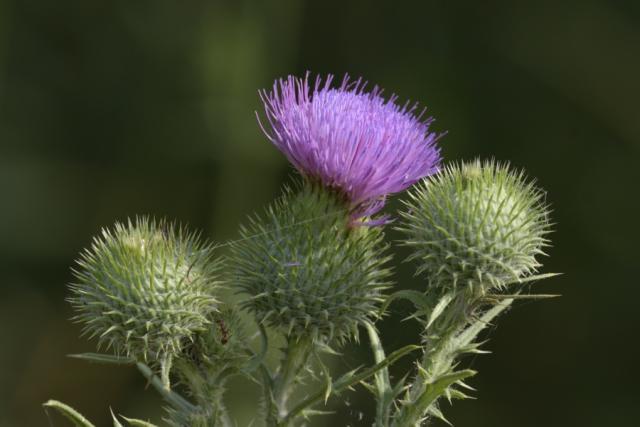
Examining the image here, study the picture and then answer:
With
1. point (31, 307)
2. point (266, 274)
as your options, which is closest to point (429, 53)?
point (31, 307)

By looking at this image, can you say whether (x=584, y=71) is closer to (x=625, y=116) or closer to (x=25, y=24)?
(x=625, y=116)

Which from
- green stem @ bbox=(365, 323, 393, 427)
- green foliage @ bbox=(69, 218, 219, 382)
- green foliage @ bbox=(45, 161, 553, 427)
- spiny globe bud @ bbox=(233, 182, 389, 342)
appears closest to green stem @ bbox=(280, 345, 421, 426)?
green foliage @ bbox=(45, 161, 553, 427)

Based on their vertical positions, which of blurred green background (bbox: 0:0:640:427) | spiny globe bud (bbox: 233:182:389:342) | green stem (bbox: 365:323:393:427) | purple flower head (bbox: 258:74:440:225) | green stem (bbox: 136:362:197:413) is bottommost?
green stem (bbox: 136:362:197:413)

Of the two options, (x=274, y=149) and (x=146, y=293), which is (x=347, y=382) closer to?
(x=146, y=293)

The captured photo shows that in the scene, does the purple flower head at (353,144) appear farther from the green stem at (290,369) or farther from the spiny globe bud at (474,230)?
the green stem at (290,369)

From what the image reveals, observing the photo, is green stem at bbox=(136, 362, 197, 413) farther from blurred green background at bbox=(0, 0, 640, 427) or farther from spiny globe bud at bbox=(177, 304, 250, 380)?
blurred green background at bbox=(0, 0, 640, 427)

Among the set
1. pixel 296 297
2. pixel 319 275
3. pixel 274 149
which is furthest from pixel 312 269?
pixel 274 149
